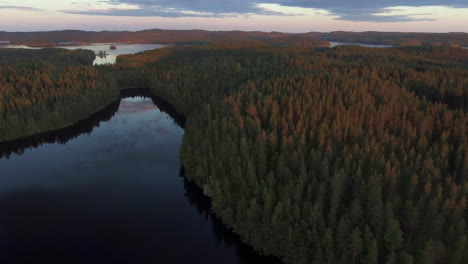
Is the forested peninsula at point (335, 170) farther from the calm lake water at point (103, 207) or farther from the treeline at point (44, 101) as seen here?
the calm lake water at point (103, 207)

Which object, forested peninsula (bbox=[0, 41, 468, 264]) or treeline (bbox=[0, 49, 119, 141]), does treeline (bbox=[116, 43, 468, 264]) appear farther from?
treeline (bbox=[0, 49, 119, 141])

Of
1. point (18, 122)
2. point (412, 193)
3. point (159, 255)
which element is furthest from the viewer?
point (18, 122)

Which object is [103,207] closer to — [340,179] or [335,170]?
[335,170]

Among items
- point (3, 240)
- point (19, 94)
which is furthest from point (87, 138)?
point (3, 240)

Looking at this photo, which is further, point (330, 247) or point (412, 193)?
point (412, 193)

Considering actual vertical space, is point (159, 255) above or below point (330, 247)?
below

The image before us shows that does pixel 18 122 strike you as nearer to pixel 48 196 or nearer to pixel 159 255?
pixel 48 196

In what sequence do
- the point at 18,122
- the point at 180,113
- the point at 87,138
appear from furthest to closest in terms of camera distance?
1. the point at 180,113
2. the point at 87,138
3. the point at 18,122

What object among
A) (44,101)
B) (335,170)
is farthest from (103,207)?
(44,101)
